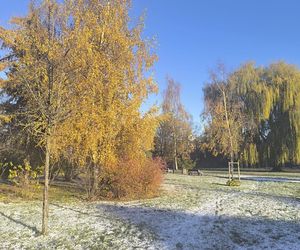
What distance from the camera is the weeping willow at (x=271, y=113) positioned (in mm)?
32719

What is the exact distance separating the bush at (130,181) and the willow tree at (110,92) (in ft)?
1.08

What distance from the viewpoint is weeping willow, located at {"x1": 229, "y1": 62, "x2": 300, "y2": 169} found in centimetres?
3272

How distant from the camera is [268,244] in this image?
7.59 meters

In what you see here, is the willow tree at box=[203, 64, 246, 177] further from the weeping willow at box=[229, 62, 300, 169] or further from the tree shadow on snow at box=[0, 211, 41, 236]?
the tree shadow on snow at box=[0, 211, 41, 236]

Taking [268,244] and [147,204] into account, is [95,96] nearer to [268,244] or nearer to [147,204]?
[147,204]

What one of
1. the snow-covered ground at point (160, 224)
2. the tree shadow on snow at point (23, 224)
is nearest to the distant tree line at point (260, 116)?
the snow-covered ground at point (160, 224)

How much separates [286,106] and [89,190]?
24.8 meters

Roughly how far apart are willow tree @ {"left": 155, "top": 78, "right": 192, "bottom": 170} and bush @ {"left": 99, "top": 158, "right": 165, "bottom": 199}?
77.6 ft

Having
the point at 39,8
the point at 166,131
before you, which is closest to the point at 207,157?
the point at 166,131

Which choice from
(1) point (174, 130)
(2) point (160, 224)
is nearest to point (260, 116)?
(1) point (174, 130)

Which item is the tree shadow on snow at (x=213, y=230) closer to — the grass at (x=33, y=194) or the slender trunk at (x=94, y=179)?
the slender trunk at (x=94, y=179)

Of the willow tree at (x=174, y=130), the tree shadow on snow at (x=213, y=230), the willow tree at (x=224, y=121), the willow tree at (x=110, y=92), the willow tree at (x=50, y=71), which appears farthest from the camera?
the willow tree at (x=174, y=130)

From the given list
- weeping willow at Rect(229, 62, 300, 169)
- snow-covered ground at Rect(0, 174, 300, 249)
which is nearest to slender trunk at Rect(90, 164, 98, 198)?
snow-covered ground at Rect(0, 174, 300, 249)

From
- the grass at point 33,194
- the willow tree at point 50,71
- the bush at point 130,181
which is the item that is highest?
the willow tree at point 50,71
